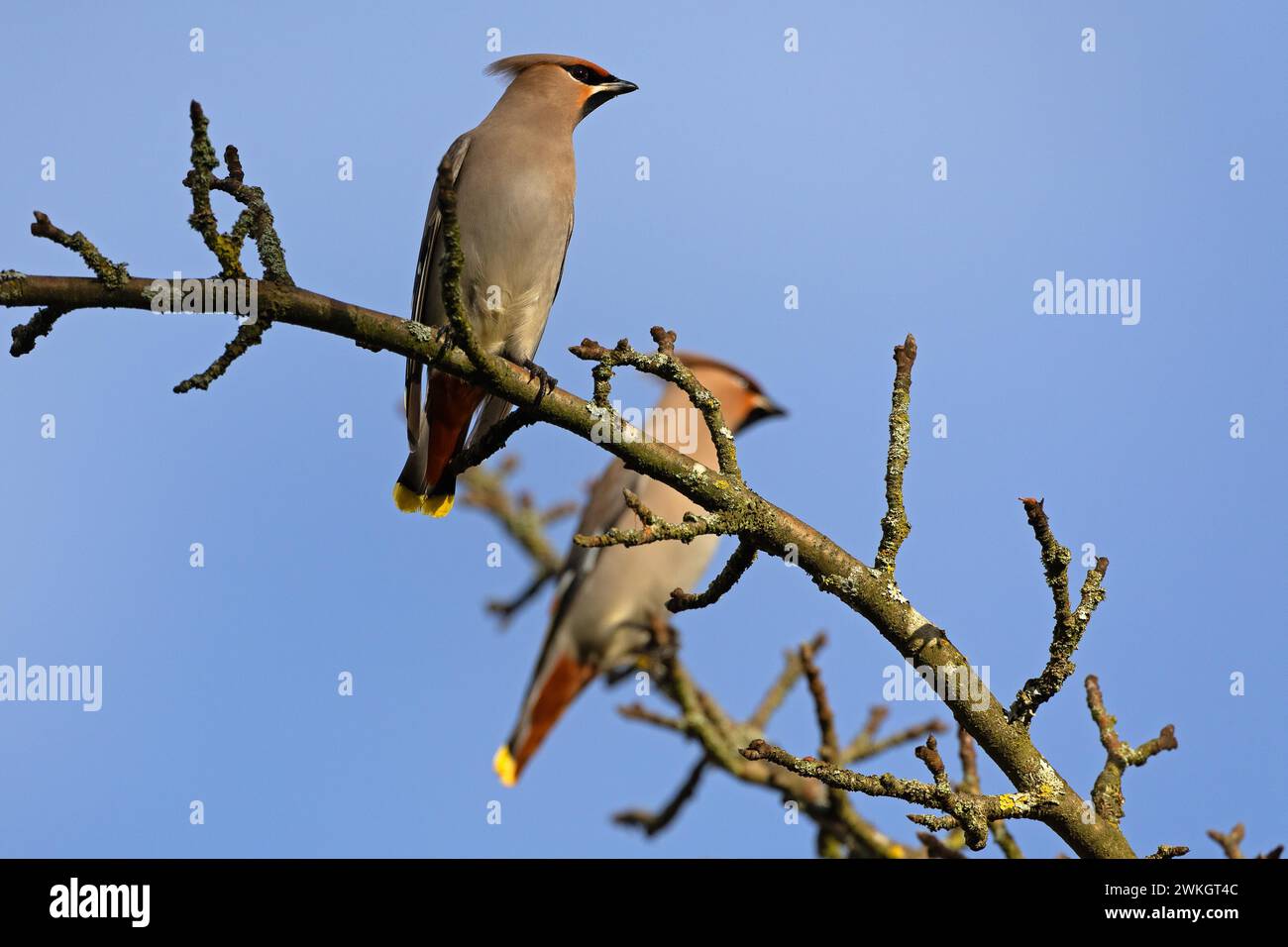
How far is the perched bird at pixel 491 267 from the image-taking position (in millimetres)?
5051

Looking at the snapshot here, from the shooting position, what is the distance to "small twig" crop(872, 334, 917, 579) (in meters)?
2.92

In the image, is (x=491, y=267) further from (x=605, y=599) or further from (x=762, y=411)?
(x=762, y=411)

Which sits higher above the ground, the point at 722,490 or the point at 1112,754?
the point at 722,490

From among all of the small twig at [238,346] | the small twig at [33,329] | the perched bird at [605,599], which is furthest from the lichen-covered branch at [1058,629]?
the perched bird at [605,599]

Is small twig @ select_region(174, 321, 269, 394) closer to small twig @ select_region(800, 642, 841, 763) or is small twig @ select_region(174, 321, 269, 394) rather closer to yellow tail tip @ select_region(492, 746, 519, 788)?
small twig @ select_region(800, 642, 841, 763)

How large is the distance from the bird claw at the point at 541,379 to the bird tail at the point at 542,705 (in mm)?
2847

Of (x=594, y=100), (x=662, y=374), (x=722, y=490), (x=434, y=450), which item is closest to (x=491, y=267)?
(x=434, y=450)

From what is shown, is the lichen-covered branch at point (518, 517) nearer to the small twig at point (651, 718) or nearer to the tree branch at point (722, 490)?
the small twig at point (651, 718)

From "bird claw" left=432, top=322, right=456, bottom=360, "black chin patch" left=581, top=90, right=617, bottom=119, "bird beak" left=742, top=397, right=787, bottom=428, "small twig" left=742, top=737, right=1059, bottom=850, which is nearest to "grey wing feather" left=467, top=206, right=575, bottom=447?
"black chin patch" left=581, top=90, right=617, bottom=119

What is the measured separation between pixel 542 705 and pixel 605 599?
70 cm

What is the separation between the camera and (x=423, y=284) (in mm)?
5426

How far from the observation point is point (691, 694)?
219 inches
